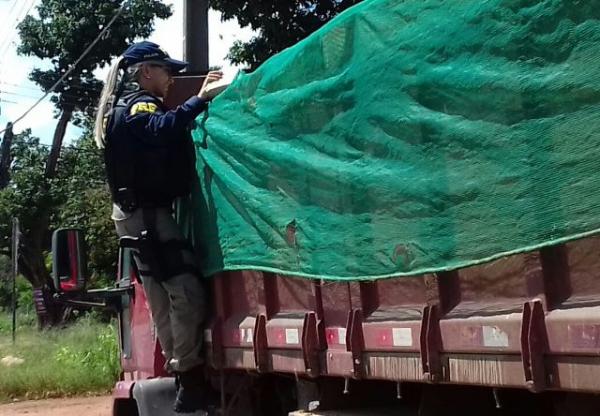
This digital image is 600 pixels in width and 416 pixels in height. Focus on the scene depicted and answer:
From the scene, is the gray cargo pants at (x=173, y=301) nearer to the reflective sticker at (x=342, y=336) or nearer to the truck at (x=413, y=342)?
the truck at (x=413, y=342)

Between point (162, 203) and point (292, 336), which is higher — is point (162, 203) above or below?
above

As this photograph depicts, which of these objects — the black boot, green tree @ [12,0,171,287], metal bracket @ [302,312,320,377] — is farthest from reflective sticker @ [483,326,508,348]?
green tree @ [12,0,171,287]

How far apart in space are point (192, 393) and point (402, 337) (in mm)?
2271

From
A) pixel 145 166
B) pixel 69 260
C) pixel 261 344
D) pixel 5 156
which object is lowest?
pixel 261 344

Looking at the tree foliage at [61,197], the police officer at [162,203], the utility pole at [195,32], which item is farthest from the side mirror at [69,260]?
the tree foliage at [61,197]

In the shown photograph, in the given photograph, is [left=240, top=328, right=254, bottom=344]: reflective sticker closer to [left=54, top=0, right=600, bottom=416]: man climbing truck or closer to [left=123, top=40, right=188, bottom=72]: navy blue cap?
[left=54, top=0, right=600, bottom=416]: man climbing truck

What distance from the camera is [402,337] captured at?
344cm

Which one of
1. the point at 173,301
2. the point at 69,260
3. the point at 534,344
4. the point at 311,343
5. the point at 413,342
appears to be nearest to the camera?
the point at 534,344

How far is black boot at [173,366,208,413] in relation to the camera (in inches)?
211

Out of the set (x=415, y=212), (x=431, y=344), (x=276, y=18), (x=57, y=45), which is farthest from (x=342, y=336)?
(x=57, y=45)

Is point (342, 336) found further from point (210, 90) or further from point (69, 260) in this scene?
point (69, 260)

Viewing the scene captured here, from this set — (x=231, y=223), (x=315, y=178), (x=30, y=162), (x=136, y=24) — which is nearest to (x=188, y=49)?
(x=231, y=223)

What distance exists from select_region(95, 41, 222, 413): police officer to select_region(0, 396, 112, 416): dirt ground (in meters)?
7.58

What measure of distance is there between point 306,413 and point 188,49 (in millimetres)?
8014
